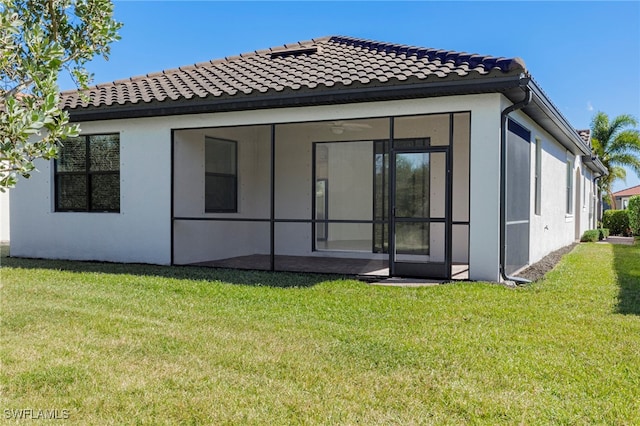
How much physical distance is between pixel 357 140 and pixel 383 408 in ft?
28.6

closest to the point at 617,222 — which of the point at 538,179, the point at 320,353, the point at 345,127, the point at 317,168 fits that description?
the point at 538,179

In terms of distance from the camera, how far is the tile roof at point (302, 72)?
750cm

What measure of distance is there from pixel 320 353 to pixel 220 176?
7.61 m

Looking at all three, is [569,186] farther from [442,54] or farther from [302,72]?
[302,72]

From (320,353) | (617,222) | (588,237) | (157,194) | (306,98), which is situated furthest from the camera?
(617,222)

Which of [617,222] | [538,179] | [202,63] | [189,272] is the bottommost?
[189,272]

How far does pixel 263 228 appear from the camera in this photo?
40.7ft

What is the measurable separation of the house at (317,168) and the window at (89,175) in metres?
0.03

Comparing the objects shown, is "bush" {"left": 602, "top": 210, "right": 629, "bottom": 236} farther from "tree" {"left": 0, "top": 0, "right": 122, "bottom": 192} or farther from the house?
"tree" {"left": 0, "top": 0, "right": 122, "bottom": 192}

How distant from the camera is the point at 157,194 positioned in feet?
32.2

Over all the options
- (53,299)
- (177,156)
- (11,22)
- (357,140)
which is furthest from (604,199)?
(11,22)

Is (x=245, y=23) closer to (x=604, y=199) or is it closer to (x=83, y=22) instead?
(x=83, y=22)

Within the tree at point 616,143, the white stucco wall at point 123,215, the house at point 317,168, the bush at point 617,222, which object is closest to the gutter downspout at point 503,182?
the house at point 317,168

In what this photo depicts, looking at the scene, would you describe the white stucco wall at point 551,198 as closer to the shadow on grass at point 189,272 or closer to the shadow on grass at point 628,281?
the shadow on grass at point 628,281
